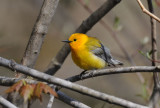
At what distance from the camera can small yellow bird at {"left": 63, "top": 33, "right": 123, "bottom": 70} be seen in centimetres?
385

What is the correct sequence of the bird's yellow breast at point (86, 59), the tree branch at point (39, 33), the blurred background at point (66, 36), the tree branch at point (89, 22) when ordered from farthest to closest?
the blurred background at point (66, 36)
the bird's yellow breast at point (86, 59)
the tree branch at point (89, 22)
the tree branch at point (39, 33)

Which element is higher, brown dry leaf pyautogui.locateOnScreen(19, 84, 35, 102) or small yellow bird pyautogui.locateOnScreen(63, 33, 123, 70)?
small yellow bird pyautogui.locateOnScreen(63, 33, 123, 70)

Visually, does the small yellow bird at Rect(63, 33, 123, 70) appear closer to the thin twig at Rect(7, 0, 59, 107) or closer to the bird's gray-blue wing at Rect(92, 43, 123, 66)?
the bird's gray-blue wing at Rect(92, 43, 123, 66)

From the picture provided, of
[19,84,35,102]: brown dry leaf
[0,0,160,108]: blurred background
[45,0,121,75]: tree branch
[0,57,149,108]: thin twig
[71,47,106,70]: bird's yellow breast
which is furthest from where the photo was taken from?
[0,0,160,108]: blurred background

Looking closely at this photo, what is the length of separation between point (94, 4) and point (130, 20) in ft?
4.13

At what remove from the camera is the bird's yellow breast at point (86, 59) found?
382 cm

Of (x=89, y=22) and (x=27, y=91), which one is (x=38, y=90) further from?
(x=89, y=22)

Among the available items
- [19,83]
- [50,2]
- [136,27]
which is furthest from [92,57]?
[136,27]

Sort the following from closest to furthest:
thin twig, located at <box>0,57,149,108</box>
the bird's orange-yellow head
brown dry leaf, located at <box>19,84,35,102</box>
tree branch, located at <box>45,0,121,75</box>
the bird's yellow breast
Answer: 1. thin twig, located at <box>0,57,149,108</box>
2. brown dry leaf, located at <box>19,84,35,102</box>
3. tree branch, located at <box>45,0,121,75</box>
4. the bird's yellow breast
5. the bird's orange-yellow head

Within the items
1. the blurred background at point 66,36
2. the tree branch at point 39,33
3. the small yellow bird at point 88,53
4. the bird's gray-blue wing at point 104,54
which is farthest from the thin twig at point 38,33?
the blurred background at point 66,36

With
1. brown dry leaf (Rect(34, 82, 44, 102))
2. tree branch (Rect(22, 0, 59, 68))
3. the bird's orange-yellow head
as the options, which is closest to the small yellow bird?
the bird's orange-yellow head

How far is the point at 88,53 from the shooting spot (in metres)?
4.02

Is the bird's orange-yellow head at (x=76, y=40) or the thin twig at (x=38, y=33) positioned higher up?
the bird's orange-yellow head at (x=76, y=40)

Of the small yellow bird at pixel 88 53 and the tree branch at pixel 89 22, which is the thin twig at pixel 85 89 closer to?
the tree branch at pixel 89 22
